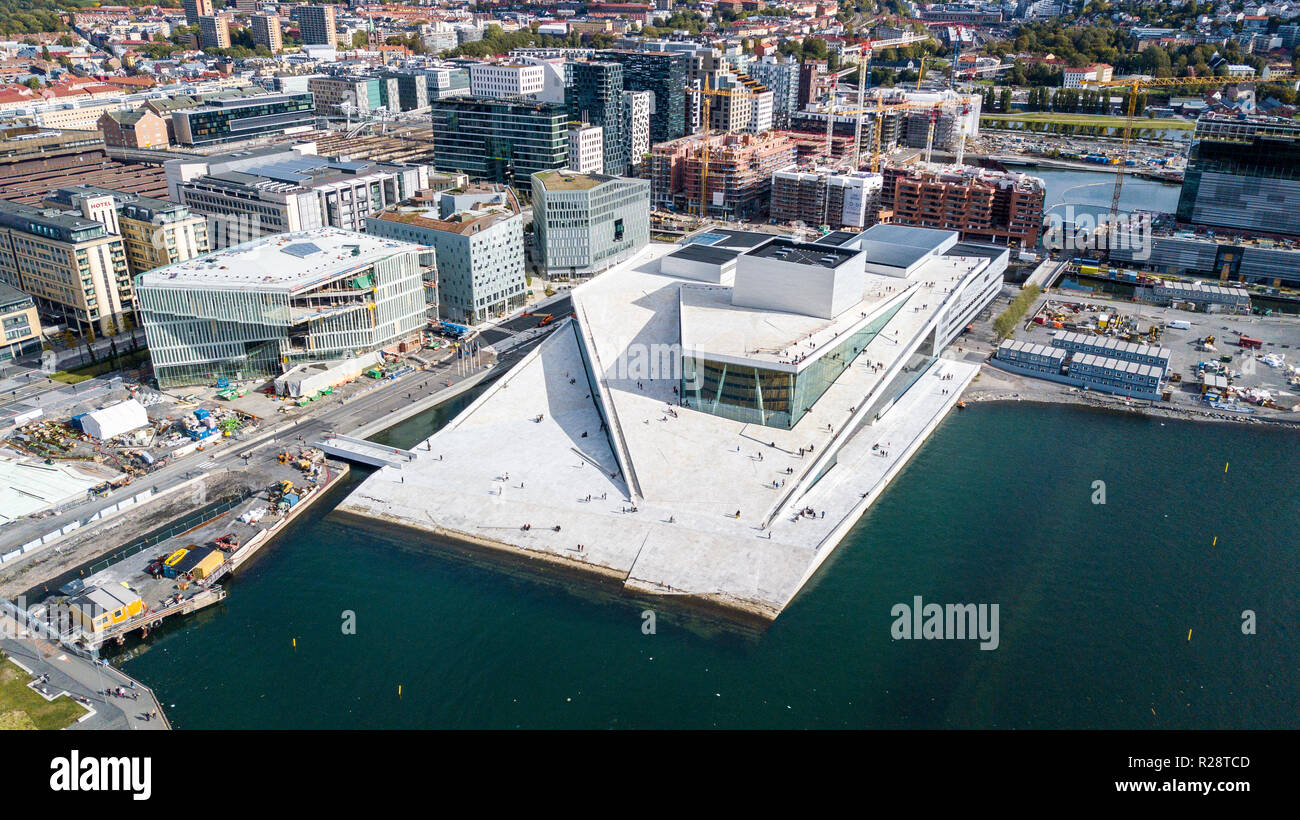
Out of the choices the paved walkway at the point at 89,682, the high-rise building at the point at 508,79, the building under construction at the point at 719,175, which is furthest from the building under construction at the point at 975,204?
the paved walkway at the point at 89,682

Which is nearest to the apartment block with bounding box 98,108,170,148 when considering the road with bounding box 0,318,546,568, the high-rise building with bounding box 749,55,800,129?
the road with bounding box 0,318,546,568

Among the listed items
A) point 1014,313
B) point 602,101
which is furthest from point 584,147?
point 1014,313

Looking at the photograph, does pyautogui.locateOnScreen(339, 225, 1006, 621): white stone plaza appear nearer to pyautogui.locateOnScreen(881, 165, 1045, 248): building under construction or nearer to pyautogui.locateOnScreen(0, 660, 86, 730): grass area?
pyautogui.locateOnScreen(0, 660, 86, 730): grass area

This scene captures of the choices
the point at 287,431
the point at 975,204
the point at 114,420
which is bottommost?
the point at 287,431

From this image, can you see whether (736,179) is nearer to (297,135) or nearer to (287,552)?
(297,135)

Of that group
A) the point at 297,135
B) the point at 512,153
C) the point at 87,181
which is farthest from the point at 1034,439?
the point at 297,135

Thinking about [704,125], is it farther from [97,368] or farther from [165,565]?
[165,565]
